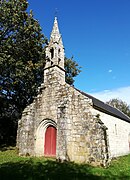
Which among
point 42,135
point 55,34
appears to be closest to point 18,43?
point 55,34

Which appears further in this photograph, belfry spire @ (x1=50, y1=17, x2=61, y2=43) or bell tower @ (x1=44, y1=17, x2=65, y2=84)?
belfry spire @ (x1=50, y1=17, x2=61, y2=43)

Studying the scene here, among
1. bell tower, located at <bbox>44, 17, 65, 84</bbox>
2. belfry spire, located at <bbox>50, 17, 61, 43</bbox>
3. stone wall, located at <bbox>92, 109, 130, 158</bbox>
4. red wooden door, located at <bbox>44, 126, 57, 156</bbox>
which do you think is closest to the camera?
red wooden door, located at <bbox>44, 126, 57, 156</bbox>

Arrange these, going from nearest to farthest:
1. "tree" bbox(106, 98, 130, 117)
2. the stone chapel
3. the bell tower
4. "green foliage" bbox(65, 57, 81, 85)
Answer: the stone chapel < the bell tower < "green foliage" bbox(65, 57, 81, 85) < "tree" bbox(106, 98, 130, 117)

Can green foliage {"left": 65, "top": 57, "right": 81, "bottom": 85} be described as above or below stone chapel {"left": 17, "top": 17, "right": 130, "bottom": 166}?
above

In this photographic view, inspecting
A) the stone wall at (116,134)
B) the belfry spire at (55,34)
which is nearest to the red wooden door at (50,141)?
the stone wall at (116,134)

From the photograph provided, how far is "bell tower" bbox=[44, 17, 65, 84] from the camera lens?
15230mm

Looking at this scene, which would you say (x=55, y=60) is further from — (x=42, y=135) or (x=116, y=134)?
(x=116, y=134)

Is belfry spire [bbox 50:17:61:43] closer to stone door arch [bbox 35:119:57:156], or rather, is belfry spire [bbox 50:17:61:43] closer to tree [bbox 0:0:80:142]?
tree [bbox 0:0:80:142]

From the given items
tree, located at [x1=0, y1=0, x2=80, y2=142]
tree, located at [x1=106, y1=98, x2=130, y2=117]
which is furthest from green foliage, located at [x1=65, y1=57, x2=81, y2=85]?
tree, located at [x1=106, y1=98, x2=130, y2=117]

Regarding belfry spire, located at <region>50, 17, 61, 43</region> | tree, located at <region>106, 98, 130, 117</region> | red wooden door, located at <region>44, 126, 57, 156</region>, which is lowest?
red wooden door, located at <region>44, 126, 57, 156</region>

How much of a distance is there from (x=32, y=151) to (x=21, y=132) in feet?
6.52

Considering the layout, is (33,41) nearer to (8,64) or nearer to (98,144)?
(8,64)

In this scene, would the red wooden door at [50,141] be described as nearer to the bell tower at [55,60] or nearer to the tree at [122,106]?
the bell tower at [55,60]

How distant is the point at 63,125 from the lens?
12148 millimetres
